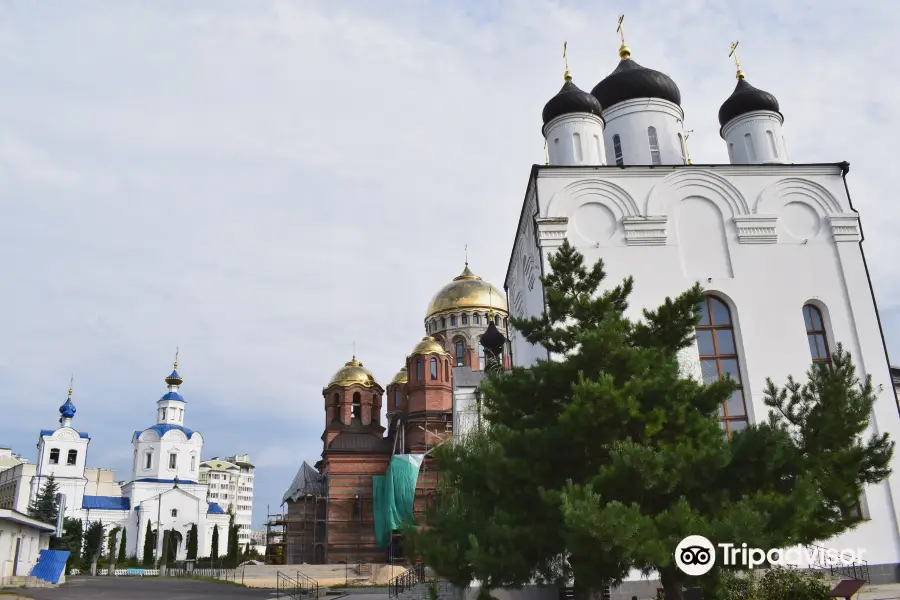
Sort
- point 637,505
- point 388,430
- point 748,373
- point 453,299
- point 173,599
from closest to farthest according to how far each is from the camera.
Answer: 1. point 637,505
2. point 748,373
3. point 173,599
4. point 388,430
5. point 453,299

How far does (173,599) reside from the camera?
16781mm

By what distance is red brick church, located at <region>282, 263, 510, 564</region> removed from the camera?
1199 inches

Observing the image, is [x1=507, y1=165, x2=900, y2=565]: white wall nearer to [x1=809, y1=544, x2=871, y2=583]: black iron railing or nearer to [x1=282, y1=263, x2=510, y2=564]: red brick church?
[x1=809, y1=544, x2=871, y2=583]: black iron railing

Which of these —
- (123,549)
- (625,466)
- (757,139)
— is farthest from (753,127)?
(123,549)

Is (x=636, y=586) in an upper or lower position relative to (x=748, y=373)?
lower

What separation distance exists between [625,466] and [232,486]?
10331 centimetres

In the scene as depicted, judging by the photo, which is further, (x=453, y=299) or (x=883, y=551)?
(x=453, y=299)

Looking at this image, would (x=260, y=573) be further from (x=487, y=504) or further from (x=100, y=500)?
(x=100, y=500)

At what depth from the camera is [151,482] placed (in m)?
50.7

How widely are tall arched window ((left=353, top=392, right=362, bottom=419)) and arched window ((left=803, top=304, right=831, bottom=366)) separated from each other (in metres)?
24.7

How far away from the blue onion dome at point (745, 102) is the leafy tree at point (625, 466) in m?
10.7

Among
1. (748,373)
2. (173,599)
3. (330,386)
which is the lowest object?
(173,599)

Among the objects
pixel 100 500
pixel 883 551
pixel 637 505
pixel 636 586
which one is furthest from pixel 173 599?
pixel 100 500

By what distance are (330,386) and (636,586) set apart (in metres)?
25.9
